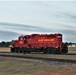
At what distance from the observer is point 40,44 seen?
53750 mm

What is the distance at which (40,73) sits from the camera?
17969mm

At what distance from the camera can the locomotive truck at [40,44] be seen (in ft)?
168

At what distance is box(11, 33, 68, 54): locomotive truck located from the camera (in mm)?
51188

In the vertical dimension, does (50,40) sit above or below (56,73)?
above

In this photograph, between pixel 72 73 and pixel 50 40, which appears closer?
pixel 72 73

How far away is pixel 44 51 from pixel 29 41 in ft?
18.5

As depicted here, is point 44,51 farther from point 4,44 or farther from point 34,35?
point 4,44

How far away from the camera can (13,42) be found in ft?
194

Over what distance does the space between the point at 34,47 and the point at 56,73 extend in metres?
36.9

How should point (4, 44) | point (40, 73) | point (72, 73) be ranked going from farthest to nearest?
point (4, 44)
point (40, 73)
point (72, 73)

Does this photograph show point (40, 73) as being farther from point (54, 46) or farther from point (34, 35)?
point (34, 35)

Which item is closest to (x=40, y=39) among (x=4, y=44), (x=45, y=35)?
(x=45, y=35)

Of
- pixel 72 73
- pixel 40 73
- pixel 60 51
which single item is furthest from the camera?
pixel 60 51

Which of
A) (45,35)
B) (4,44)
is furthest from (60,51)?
(4,44)
